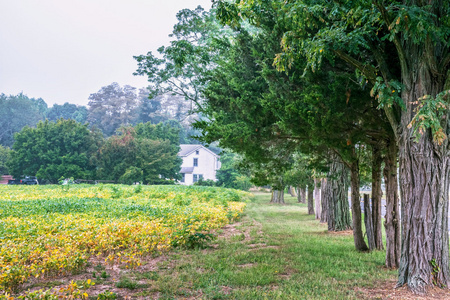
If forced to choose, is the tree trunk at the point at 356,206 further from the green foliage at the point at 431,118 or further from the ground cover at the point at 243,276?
the green foliage at the point at 431,118

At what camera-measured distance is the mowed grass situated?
5.00m

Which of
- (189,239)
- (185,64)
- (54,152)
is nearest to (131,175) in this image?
(54,152)

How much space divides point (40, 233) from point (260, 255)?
4801 millimetres

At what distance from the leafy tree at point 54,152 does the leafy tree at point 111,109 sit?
32.0 metres

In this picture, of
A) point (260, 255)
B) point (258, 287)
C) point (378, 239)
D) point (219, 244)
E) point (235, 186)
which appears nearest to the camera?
point (258, 287)

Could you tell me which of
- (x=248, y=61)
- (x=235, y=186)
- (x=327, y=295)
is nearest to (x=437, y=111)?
(x=327, y=295)

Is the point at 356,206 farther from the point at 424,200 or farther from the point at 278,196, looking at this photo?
the point at 278,196

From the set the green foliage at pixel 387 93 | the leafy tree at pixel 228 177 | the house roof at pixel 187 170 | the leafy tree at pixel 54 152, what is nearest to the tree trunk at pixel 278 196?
the leafy tree at pixel 228 177

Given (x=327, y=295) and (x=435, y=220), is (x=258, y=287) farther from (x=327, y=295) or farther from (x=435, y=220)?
(x=435, y=220)

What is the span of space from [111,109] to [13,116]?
Result: 20479 mm

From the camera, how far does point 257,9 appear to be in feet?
20.3

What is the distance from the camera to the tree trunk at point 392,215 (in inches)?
266

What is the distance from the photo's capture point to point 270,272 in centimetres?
611

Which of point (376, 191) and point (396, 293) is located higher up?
point (376, 191)
